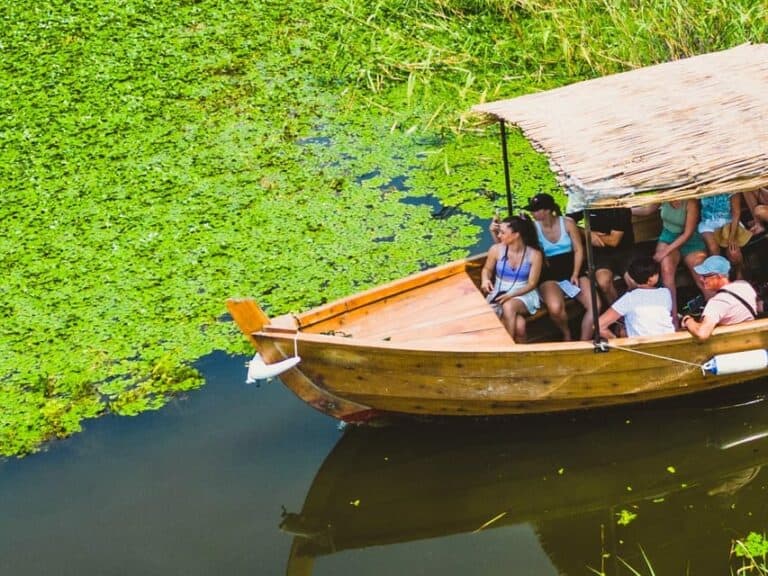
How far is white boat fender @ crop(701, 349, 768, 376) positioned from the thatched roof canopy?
3.27 feet

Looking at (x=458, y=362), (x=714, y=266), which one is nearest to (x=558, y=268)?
(x=714, y=266)

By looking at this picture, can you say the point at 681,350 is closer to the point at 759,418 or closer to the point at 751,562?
the point at 759,418

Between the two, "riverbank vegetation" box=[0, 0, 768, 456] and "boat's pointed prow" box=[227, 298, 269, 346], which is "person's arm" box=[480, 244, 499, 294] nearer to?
"riverbank vegetation" box=[0, 0, 768, 456]

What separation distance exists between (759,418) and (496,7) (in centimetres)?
625

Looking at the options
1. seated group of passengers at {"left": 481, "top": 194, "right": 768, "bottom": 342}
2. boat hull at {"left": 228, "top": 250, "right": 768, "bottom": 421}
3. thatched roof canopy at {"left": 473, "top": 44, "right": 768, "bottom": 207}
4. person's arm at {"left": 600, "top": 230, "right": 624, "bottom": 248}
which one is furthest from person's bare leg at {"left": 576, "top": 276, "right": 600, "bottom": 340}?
thatched roof canopy at {"left": 473, "top": 44, "right": 768, "bottom": 207}

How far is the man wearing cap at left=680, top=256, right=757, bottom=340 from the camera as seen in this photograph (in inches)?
237

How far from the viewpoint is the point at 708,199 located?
6.74 metres

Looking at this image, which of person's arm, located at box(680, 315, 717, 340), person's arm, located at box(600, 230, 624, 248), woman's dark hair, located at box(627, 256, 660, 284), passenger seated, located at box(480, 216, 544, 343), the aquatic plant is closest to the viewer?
the aquatic plant

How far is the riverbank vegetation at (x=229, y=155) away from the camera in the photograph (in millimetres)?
7543

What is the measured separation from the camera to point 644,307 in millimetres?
6246

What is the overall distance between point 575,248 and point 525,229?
14.7 inches

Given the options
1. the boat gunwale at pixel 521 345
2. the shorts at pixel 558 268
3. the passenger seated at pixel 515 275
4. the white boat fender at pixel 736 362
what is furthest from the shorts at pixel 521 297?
the white boat fender at pixel 736 362

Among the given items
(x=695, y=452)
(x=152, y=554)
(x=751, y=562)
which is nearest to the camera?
(x=751, y=562)

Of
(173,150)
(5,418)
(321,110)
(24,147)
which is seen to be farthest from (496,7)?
(5,418)
